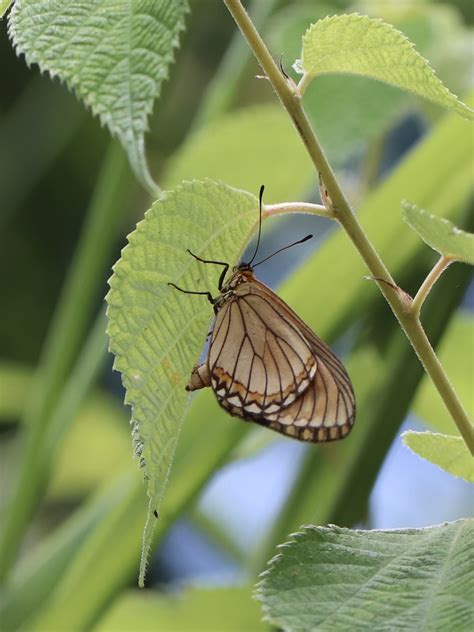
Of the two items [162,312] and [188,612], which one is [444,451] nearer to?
[162,312]

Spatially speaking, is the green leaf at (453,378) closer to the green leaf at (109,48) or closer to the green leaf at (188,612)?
the green leaf at (188,612)

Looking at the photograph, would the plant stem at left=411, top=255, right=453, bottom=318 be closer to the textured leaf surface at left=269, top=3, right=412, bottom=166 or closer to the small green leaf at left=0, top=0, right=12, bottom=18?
the small green leaf at left=0, top=0, right=12, bottom=18

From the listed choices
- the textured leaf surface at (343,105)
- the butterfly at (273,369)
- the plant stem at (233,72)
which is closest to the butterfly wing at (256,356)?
the butterfly at (273,369)

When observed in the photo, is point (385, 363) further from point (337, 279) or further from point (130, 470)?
point (130, 470)

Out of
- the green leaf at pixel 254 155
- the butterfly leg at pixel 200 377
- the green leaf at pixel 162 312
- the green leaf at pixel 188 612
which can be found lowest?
the green leaf at pixel 188 612

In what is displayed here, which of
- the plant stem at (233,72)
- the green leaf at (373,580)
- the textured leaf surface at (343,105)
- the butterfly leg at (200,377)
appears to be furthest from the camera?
the plant stem at (233,72)

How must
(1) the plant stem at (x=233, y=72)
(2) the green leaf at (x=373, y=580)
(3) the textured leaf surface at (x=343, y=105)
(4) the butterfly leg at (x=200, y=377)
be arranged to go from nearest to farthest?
(2) the green leaf at (x=373, y=580), (4) the butterfly leg at (x=200, y=377), (3) the textured leaf surface at (x=343, y=105), (1) the plant stem at (x=233, y=72)
